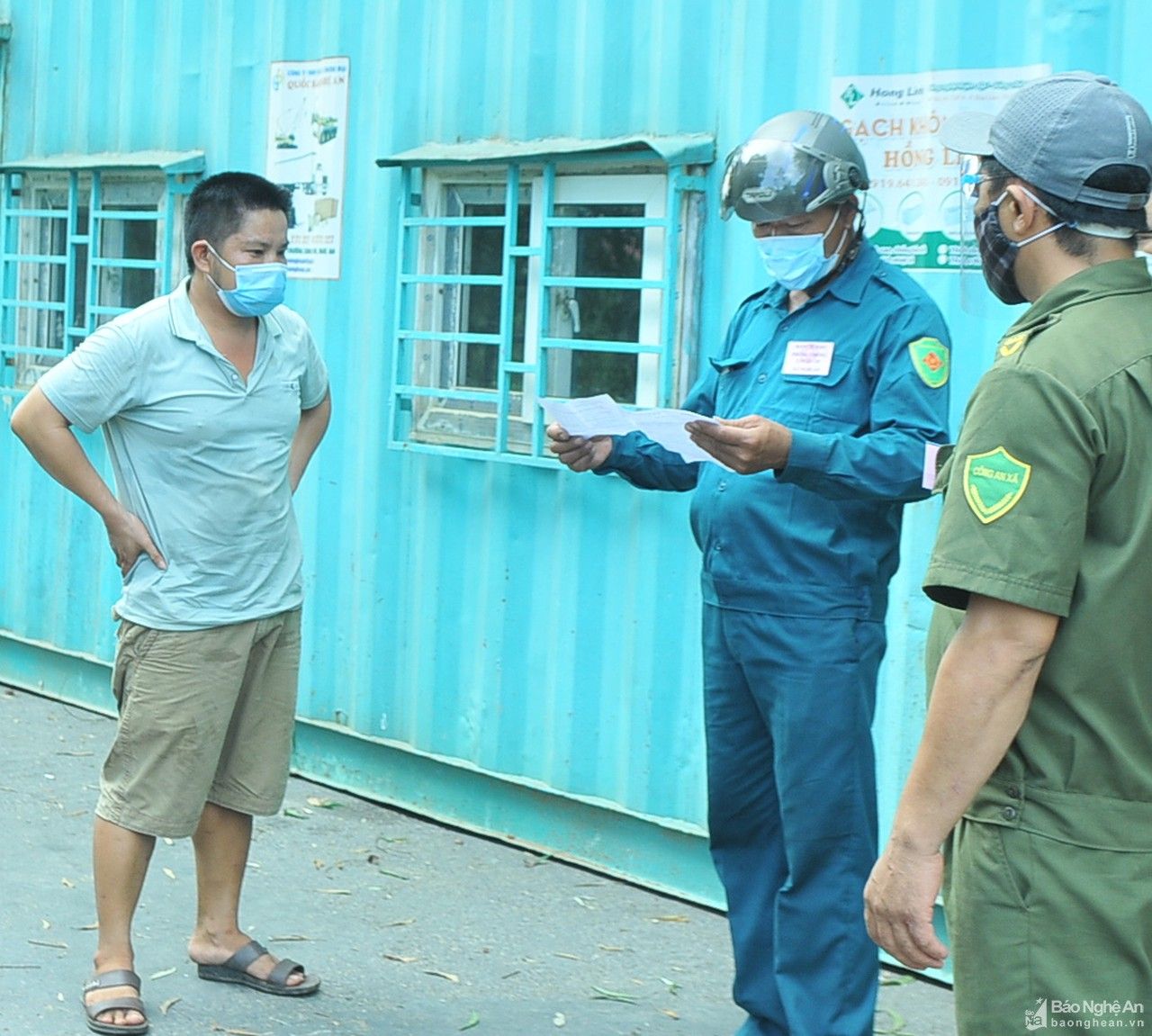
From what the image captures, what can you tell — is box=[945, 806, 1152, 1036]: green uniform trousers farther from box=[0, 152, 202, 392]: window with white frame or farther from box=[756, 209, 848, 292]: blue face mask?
box=[0, 152, 202, 392]: window with white frame

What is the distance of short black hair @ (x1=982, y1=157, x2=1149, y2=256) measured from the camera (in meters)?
2.50

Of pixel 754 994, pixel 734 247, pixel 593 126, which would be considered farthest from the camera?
pixel 593 126

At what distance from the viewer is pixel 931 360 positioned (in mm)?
3793

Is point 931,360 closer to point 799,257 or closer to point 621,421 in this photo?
point 799,257

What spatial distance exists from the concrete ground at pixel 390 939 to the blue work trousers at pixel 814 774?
2.22ft

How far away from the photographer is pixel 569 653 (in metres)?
5.78

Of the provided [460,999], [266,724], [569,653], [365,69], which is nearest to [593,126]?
[365,69]

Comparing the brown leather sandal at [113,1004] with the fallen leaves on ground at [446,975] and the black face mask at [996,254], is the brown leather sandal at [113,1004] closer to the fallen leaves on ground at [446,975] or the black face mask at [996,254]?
the fallen leaves on ground at [446,975]

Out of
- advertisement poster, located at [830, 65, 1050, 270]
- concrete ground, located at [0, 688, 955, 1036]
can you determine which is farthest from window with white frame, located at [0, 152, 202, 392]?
advertisement poster, located at [830, 65, 1050, 270]

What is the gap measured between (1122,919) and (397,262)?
429 centimetres

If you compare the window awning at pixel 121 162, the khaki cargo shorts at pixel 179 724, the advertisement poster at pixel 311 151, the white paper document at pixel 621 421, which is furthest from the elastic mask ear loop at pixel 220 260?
the window awning at pixel 121 162

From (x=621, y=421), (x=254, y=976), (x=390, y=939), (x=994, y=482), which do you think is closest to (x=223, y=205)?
(x=621, y=421)

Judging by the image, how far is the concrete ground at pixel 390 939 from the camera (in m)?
4.54

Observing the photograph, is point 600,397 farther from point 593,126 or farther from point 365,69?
point 365,69
